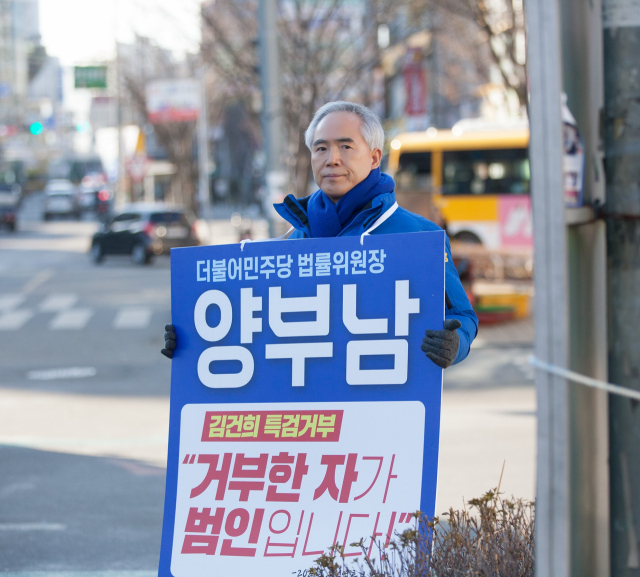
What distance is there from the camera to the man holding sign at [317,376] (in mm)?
2861

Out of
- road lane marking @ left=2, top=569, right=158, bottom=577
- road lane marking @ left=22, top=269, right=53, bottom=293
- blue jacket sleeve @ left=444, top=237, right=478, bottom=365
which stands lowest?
road lane marking @ left=2, top=569, right=158, bottom=577

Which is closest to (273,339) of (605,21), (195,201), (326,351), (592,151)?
(326,351)

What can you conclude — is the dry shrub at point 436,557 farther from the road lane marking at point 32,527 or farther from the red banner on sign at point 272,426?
the road lane marking at point 32,527

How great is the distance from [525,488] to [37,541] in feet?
9.96

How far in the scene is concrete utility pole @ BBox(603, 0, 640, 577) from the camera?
7.46 ft

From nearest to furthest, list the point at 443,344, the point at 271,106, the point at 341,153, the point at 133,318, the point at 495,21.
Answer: the point at 443,344, the point at 341,153, the point at 271,106, the point at 133,318, the point at 495,21

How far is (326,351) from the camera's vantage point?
9.71 ft

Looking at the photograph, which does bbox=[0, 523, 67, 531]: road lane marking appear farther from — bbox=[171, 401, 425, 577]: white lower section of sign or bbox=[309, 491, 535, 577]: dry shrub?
bbox=[309, 491, 535, 577]: dry shrub

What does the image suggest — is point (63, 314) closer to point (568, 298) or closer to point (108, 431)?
point (108, 431)

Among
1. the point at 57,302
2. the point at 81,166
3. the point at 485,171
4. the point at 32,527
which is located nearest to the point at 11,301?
the point at 57,302

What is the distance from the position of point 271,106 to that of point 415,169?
11.9 m

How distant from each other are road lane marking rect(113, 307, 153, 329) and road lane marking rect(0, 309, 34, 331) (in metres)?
1.54

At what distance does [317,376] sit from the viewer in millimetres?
2977

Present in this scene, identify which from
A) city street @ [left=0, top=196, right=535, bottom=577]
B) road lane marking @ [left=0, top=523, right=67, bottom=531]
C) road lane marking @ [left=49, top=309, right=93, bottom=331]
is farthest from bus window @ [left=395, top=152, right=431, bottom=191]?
road lane marking @ [left=0, top=523, right=67, bottom=531]
